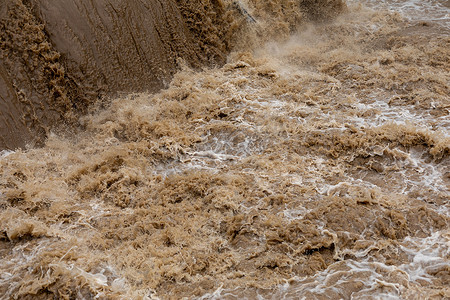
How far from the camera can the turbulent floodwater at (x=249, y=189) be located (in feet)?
11.8

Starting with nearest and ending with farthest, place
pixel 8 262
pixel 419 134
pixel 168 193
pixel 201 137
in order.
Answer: pixel 8 262 < pixel 168 193 < pixel 419 134 < pixel 201 137

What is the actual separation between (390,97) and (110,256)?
500 centimetres

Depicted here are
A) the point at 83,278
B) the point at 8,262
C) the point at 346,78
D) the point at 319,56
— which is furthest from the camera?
the point at 319,56

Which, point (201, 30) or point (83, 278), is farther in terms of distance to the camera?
point (201, 30)

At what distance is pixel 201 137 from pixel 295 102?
174cm

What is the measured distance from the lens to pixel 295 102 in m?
6.48

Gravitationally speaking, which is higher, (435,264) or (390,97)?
(390,97)

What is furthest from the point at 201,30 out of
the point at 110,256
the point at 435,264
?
Answer: the point at 435,264

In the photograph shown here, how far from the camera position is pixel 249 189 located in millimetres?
4754

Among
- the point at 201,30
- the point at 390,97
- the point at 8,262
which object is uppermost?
the point at 201,30

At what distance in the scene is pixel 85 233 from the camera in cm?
427

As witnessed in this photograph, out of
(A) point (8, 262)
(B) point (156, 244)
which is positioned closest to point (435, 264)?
(B) point (156, 244)

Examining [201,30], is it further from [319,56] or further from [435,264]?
[435,264]

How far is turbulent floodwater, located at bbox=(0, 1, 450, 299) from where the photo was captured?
11.8 ft
